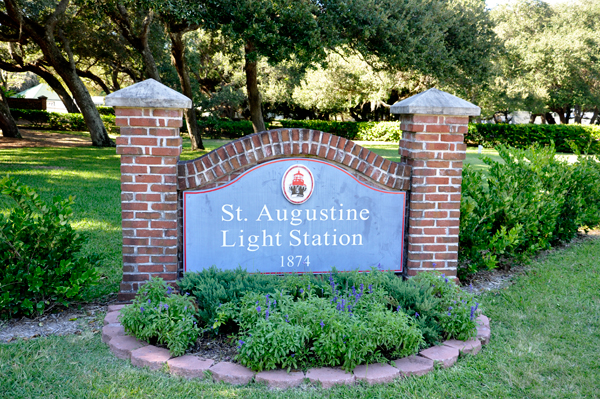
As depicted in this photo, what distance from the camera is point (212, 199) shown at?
4117 mm

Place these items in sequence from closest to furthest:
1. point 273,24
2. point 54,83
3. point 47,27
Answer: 1. point 273,24
2. point 47,27
3. point 54,83

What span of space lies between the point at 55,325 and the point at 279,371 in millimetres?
Result: 1899

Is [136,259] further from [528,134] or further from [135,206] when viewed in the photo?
[528,134]

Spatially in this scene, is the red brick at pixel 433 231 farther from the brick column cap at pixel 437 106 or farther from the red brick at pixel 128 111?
the red brick at pixel 128 111

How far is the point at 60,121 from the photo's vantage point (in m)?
28.3

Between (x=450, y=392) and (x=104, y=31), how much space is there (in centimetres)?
2153

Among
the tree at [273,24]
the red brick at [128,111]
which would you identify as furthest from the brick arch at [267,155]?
the tree at [273,24]

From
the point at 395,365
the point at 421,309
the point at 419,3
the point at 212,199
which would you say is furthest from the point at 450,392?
the point at 419,3

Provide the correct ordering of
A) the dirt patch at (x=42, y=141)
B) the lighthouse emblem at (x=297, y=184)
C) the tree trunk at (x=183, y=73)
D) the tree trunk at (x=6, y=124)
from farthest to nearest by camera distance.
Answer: the tree trunk at (x=6, y=124) → the dirt patch at (x=42, y=141) → the tree trunk at (x=183, y=73) → the lighthouse emblem at (x=297, y=184)

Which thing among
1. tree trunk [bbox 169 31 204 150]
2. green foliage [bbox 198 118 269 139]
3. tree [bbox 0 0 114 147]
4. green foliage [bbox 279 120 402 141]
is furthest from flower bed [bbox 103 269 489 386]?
green foliage [bbox 198 118 269 139]

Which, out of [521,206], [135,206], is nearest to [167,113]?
[135,206]

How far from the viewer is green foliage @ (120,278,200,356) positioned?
10.4ft

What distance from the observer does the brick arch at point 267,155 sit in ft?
13.3

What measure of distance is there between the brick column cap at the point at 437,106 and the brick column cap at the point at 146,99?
1.90m
